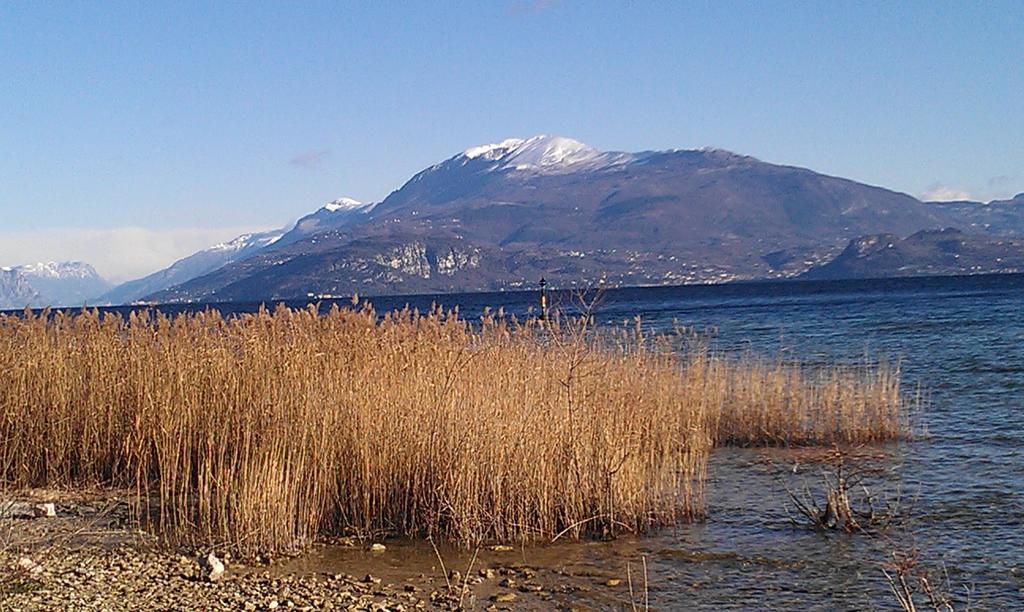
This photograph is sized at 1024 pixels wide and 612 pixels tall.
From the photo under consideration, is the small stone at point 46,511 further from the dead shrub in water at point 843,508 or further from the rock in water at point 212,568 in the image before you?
the dead shrub in water at point 843,508

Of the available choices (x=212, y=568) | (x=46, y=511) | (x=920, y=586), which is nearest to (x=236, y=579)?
(x=212, y=568)

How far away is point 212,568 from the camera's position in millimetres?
9336

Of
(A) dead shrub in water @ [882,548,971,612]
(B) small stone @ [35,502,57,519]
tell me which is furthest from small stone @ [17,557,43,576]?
(A) dead shrub in water @ [882,548,971,612]

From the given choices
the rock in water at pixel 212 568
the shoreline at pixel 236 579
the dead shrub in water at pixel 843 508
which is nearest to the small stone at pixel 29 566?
the shoreline at pixel 236 579

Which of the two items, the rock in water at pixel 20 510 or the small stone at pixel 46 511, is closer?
the rock in water at pixel 20 510

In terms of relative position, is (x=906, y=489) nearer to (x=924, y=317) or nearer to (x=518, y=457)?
(x=518, y=457)

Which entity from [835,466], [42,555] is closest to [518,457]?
[42,555]

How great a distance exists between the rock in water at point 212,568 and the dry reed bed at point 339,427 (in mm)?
666

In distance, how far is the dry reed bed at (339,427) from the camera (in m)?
11.0

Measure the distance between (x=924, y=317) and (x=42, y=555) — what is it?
49.7 meters

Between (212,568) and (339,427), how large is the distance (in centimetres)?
240

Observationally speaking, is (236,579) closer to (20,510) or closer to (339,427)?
(339,427)

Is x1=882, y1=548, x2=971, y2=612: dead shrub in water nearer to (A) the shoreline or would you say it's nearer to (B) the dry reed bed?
(A) the shoreline

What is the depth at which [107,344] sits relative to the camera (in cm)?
1367
